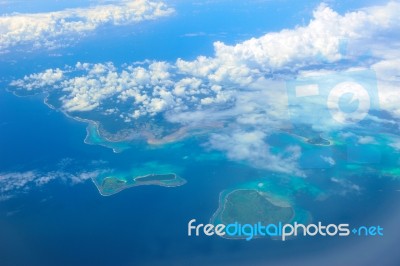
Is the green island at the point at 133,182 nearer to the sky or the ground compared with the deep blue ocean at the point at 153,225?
nearer to the sky

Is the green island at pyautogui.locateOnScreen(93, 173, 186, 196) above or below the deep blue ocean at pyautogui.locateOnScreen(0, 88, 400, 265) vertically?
above

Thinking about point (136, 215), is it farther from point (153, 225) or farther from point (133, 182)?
point (133, 182)

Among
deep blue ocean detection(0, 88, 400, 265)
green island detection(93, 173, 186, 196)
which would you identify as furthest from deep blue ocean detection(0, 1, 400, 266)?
green island detection(93, 173, 186, 196)

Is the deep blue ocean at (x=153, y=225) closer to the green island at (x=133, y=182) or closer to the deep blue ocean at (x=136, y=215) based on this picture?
the deep blue ocean at (x=136, y=215)

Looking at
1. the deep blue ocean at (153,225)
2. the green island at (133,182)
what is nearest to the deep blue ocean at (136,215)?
the deep blue ocean at (153,225)

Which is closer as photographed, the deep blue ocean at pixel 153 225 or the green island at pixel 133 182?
the deep blue ocean at pixel 153 225

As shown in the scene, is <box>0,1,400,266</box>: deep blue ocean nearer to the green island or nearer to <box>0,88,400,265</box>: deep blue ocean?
<box>0,88,400,265</box>: deep blue ocean

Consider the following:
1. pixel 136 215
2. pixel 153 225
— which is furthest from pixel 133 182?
pixel 153 225

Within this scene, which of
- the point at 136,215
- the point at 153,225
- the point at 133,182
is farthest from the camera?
the point at 133,182

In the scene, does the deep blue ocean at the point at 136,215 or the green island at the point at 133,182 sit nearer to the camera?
the deep blue ocean at the point at 136,215

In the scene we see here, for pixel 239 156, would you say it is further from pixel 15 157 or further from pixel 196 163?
pixel 15 157

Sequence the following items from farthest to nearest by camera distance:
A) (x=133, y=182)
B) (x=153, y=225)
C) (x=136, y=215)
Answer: (x=133, y=182), (x=136, y=215), (x=153, y=225)
